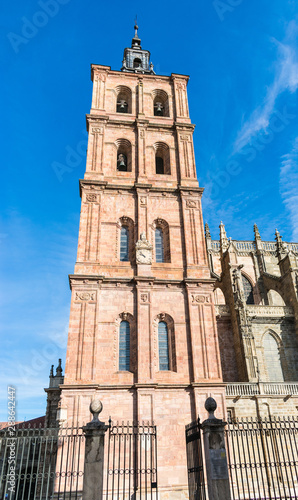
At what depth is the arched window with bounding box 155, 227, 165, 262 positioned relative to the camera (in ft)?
67.5

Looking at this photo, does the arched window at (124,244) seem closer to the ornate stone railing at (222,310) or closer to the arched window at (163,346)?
the arched window at (163,346)

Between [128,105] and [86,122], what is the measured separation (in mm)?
3630

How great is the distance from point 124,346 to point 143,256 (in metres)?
4.56

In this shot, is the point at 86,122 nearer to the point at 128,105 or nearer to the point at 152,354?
the point at 128,105

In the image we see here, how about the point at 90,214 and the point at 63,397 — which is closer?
the point at 63,397

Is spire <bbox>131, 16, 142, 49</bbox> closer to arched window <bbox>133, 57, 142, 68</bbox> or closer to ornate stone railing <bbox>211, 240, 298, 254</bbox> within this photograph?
arched window <bbox>133, 57, 142, 68</bbox>

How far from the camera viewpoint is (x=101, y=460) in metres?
8.95

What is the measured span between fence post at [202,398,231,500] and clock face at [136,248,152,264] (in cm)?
1046

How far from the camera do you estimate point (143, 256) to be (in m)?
19.5

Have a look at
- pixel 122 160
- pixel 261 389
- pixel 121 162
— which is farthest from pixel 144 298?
pixel 122 160

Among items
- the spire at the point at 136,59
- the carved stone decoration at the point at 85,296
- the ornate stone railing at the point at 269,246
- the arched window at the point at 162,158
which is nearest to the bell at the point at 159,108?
the arched window at the point at 162,158

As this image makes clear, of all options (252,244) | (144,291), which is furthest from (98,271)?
(252,244)

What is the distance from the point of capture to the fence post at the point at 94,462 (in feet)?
28.7

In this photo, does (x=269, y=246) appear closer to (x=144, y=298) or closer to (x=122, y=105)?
(x=122, y=105)
